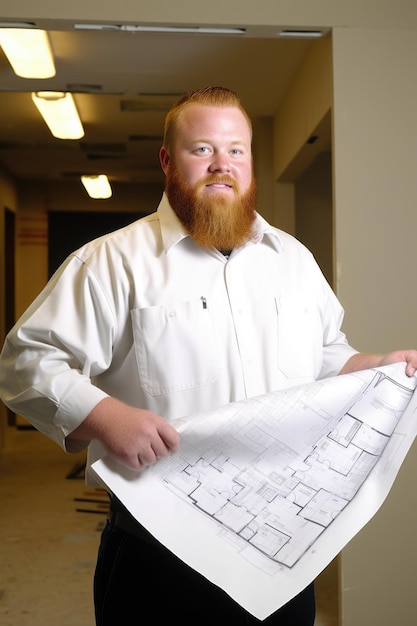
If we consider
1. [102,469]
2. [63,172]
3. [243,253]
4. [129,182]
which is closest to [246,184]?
[243,253]

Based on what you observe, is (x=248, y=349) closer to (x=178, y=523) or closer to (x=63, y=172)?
(x=178, y=523)

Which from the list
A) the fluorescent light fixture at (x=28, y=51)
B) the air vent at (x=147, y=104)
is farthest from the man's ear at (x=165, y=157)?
the air vent at (x=147, y=104)

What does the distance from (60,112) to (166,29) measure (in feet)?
8.73

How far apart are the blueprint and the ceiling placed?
2.21 m

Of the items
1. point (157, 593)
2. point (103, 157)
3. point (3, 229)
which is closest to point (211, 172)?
point (157, 593)

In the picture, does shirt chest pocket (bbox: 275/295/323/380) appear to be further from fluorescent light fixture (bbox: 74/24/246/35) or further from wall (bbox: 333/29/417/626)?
fluorescent light fixture (bbox: 74/24/246/35)

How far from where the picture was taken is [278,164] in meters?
5.58

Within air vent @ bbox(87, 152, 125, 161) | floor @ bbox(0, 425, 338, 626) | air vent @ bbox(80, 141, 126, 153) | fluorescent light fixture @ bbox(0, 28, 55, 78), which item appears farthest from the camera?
air vent @ bbox(87, 152, 125, 161)

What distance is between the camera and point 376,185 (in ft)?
10.8

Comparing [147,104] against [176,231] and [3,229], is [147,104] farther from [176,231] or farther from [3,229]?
[176,231]

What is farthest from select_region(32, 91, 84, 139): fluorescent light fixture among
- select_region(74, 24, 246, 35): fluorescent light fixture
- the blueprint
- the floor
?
the blueprint

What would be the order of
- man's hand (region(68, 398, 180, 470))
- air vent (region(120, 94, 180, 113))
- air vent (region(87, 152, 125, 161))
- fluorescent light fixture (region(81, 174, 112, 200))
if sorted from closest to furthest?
1. man's hand (region(68, 398, 180, 470))
2. air vent (region(120, 94, 180, 113))
3. air vent (region(87, 152, 125, 161))
4. fluorescent light fixture (region(81, 174, 112, 200))

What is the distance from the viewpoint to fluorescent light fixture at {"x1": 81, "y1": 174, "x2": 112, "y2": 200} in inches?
369

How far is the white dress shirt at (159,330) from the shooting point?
1538mm
